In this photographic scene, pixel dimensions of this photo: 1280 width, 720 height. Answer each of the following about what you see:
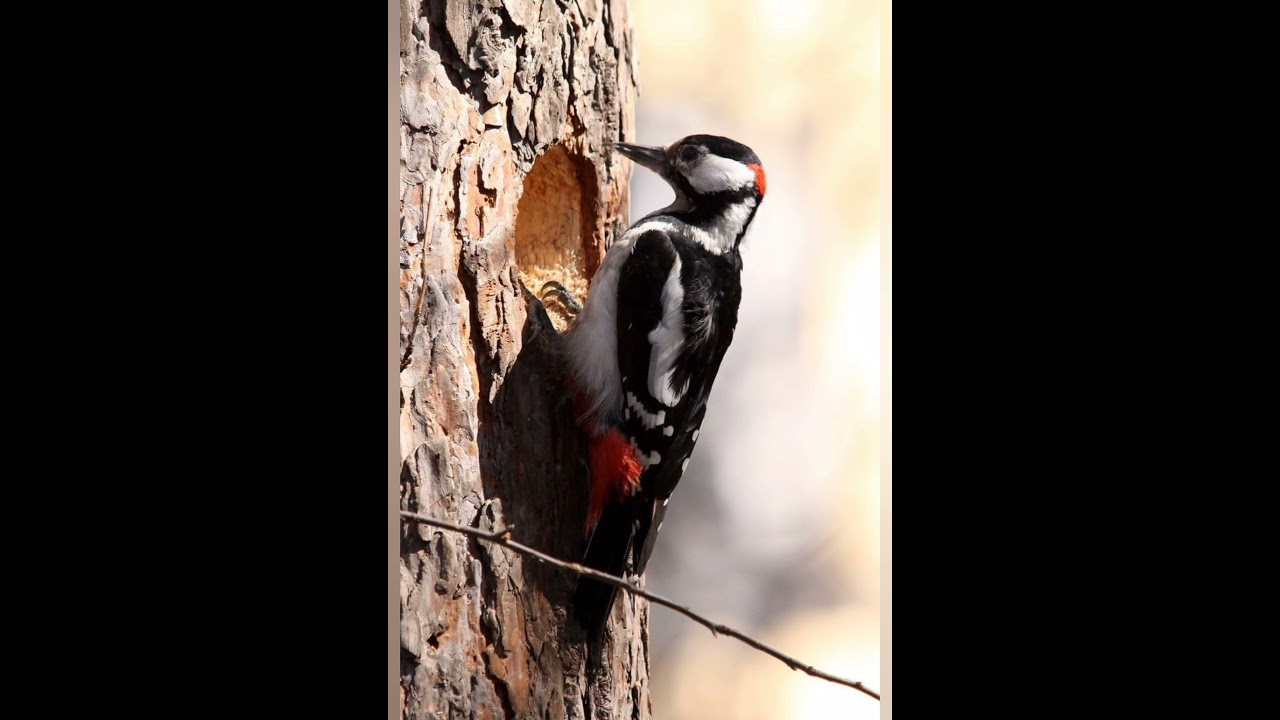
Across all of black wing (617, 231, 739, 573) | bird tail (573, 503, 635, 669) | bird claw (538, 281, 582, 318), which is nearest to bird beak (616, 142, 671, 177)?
black wing (617, 231, 739, 573)

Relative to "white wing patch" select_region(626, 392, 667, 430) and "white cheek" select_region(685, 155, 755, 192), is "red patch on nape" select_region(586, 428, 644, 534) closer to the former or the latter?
"white wing patch" select_region(626, 392, 667, 430)

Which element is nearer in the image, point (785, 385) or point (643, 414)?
point (643, 414)

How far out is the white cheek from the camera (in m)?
2.23

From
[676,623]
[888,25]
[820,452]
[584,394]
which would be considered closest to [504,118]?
[584,394]

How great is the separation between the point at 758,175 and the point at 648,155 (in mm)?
261

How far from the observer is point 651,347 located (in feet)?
6.75

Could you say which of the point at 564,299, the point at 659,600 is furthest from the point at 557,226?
the point at 659,600

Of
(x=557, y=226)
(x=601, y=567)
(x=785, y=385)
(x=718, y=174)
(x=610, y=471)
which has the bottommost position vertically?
(x=601, y=567)

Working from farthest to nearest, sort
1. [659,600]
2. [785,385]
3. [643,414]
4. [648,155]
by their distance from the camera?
[648,155], [785,385], [643,414], [659,600]

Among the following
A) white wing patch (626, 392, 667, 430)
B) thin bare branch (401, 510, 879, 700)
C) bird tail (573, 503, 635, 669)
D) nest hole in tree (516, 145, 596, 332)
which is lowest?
thin bare branch (401, 510, 879, 700)

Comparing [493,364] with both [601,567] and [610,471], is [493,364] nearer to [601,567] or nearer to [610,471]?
[610,471]

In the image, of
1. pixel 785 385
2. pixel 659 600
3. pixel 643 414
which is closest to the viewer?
pixel 659 600
